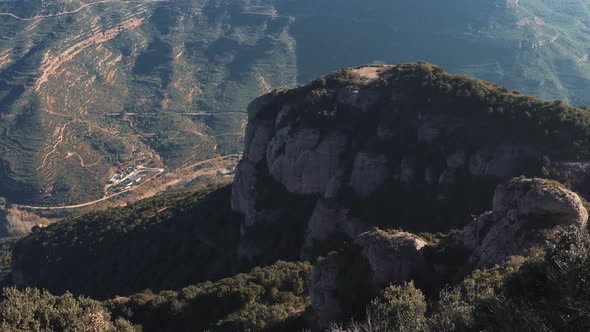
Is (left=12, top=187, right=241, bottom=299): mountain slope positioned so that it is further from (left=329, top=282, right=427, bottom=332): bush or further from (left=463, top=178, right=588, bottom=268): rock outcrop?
(left=329, top=282, right=427, bottom=332): bush

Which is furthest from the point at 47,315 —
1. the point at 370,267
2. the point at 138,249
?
the point at 138,249

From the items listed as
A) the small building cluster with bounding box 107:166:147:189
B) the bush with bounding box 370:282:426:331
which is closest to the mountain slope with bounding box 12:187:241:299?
the bush with bounding box 370:282:426:331

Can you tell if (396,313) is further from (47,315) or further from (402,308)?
(47,315)

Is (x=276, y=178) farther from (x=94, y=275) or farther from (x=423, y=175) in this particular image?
(x=94, y=275)

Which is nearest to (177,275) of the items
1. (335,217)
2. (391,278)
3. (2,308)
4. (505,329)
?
(335,217)

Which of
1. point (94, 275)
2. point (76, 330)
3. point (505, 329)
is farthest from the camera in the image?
point (94, 275)

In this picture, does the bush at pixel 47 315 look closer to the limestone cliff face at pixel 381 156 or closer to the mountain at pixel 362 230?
the mountain at pixel 362 230
